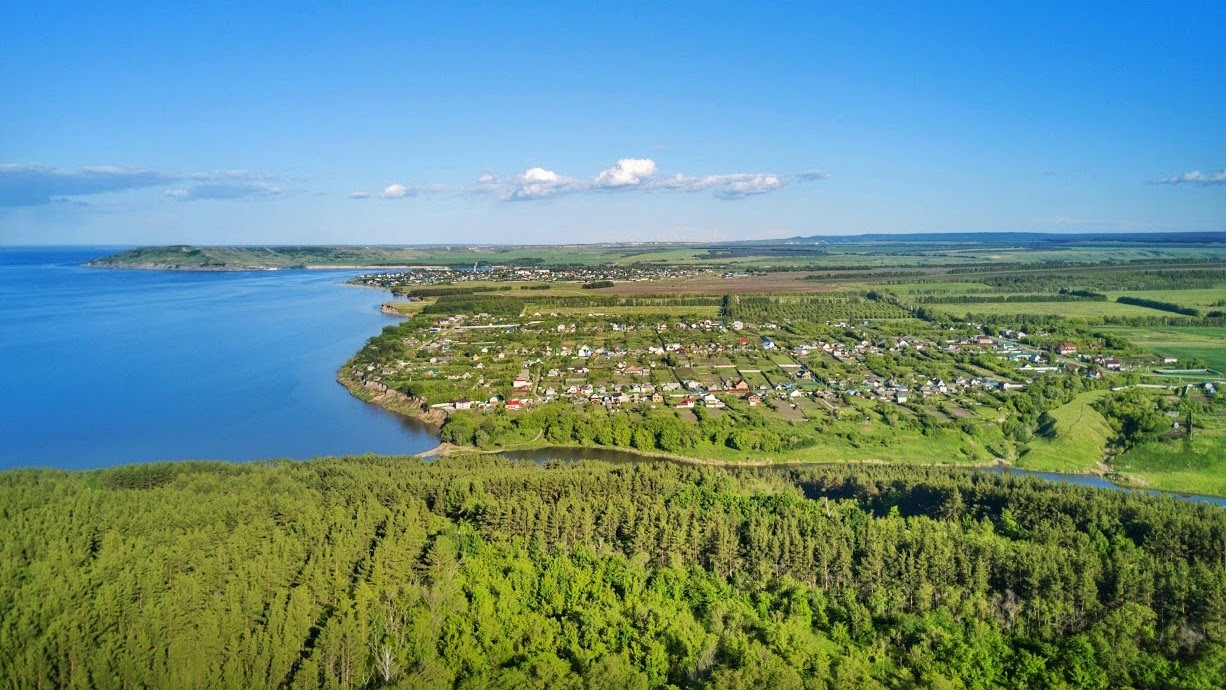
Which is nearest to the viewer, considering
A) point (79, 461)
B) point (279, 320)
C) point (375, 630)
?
point (375, 630)

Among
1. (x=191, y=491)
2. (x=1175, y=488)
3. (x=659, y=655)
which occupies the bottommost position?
(x=1175, y=488)

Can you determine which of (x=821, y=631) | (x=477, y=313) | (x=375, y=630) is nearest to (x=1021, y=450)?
(x=821, y=631)

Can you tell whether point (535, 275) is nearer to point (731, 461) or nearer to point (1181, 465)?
point (731, 461)

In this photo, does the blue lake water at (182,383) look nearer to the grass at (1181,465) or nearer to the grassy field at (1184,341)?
the grass at (1181,465)

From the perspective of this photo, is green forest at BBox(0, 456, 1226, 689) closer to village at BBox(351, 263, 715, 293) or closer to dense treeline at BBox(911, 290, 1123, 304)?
dense treeline at BBox(911, 290, 1123, 304)

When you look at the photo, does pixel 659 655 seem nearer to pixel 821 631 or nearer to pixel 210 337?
pixel 821 631

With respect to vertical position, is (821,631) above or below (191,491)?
below

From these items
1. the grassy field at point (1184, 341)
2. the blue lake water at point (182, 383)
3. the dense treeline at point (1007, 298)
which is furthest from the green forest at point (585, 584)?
the dense treeline at point (1007, 298)
